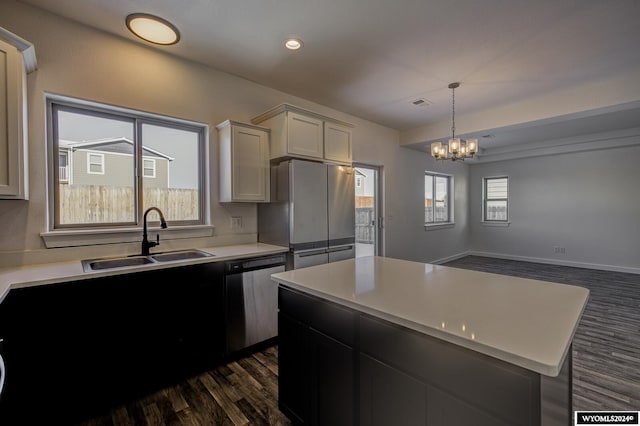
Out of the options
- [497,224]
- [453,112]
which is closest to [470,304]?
[453,112]

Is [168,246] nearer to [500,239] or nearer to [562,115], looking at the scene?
[562,115]

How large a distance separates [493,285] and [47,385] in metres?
2.53

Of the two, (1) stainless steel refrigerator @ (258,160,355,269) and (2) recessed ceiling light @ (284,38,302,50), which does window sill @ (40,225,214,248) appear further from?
(2) recessed ceiling light @ (284,38,302,50)

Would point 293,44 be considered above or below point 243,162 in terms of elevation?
above

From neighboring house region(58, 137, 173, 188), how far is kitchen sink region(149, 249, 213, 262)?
66 cm

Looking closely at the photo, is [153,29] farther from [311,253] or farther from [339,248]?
[339,248]

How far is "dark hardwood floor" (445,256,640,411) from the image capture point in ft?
6.22

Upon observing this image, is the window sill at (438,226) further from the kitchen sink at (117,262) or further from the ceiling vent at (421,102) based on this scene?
the kitchen sink at (117,262)

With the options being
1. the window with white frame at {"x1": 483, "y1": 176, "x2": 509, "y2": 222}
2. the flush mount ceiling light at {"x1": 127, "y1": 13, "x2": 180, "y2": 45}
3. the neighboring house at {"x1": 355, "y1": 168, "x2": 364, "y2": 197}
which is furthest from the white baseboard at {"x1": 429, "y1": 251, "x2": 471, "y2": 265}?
the flush mount ceiling light at {"x1": 127, "y1": 13, "x2": 180, "y2": 45}

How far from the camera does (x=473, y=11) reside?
2.05m

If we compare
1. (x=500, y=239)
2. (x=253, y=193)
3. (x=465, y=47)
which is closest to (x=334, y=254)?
(x=253, y=193)

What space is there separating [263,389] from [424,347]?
4.89 ft

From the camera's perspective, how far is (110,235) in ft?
7.58

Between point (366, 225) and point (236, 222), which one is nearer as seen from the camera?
point (236, 222)
